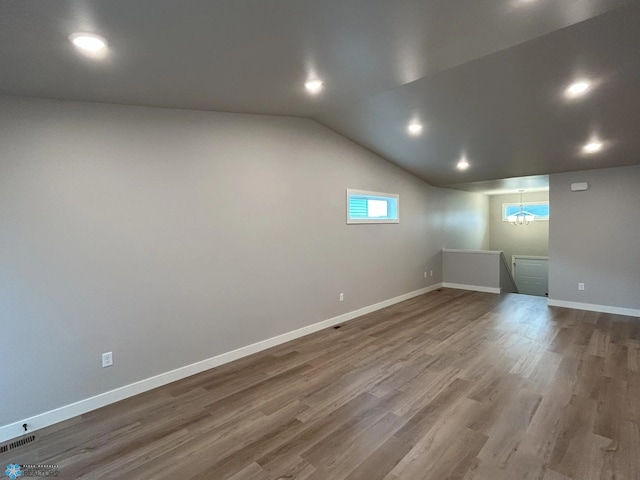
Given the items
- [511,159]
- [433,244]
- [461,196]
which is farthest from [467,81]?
[461,196]

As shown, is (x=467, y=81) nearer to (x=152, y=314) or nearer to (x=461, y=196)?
(x=152, y=314)

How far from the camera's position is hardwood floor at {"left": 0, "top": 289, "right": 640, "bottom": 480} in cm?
190

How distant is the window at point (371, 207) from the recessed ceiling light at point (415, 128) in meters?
1.20

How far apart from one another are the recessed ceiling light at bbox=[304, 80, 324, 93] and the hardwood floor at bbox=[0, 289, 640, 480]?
2.79 m

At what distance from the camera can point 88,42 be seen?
1.71 m

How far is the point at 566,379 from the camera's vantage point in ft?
9.46

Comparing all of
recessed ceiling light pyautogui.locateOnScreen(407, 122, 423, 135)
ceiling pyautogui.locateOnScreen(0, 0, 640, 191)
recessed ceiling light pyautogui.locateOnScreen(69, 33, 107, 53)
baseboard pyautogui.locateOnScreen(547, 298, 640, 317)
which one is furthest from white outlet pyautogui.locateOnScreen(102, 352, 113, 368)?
baseboard pyautogui.locateOnScreen(547, 298, 640, 317)

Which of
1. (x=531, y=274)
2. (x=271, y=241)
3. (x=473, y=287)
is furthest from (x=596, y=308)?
(x=271, y=241)

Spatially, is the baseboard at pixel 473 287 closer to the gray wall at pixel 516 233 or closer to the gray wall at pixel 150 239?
the gray wall at pixel 150 239

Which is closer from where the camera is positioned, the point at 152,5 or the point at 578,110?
the point at 152,5

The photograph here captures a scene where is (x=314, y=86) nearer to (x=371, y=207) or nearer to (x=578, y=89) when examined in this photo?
(x=578, y=89)

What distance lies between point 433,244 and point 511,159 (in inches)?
101

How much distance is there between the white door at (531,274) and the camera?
9.13 meters

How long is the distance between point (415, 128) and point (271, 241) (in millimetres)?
2422
